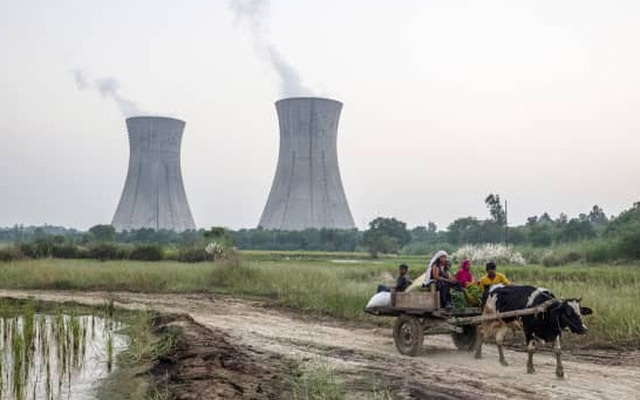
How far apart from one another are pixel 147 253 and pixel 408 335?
62.8 ft

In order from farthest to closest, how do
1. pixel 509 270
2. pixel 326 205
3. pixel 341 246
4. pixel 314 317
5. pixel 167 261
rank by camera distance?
pixel 341 246 → pixel 326 205 → pixel 167 261 → pixel 509 270 → pixel 314 317

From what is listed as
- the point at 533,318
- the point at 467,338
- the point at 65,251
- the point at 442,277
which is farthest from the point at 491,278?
the point at 65,251

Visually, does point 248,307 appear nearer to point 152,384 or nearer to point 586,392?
point 152,384

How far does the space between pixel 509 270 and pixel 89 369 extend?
41.0ft

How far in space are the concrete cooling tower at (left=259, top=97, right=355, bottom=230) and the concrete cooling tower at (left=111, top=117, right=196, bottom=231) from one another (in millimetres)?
5645

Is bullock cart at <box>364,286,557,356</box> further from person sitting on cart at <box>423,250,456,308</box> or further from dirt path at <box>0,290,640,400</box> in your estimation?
dirt path at <box>0,290,640,400</box>

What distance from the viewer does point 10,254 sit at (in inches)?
901

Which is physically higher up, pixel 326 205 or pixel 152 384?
pixel 326 205

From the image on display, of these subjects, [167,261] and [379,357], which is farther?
[167,261]

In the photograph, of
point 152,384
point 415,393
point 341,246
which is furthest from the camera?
point 341,246

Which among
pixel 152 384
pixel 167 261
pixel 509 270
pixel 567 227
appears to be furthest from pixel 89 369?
Result: pixel 567 227

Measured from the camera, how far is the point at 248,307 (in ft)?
42.6

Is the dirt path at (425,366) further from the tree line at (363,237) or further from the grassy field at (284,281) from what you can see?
the tree line at (363,237)

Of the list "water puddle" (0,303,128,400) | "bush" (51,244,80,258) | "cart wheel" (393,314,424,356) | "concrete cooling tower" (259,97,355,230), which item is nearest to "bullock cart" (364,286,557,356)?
"cart wheel" (393,314,424,356)
